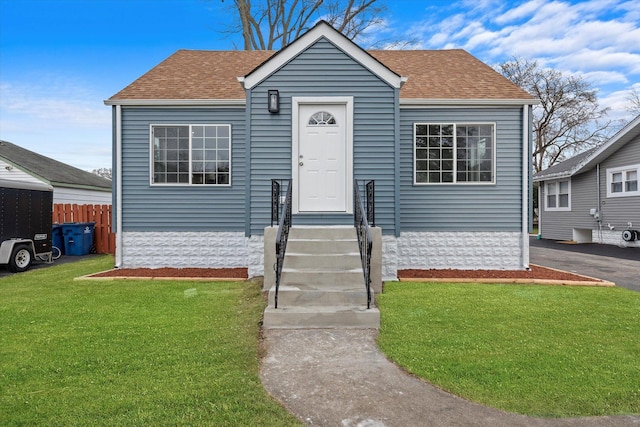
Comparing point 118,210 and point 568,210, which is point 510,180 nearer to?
point 118,210

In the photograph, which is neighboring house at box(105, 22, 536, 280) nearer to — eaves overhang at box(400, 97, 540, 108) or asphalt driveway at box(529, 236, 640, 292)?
eaves overhang at box(400, 97, 540, 108)

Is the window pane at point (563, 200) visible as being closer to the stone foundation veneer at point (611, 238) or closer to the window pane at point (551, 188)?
the window pane at point (551, 188)

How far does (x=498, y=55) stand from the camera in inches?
1085

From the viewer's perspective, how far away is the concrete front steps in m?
4.46

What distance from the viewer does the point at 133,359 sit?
11.0 feet

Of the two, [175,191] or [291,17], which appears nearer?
[175,191]

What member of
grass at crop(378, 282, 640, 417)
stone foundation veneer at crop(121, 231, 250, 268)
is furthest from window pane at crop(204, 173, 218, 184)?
grass at crop(378, 282, 640, 417)

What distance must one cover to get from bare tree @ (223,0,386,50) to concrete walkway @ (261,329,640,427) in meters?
16.7

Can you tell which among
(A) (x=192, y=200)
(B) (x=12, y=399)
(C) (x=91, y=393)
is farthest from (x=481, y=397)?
(A) (x=192, y=200)

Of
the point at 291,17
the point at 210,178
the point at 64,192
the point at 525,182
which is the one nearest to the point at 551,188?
the point at 525,182

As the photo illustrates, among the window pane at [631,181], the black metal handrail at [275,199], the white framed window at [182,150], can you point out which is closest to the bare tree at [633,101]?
the window pane at [631,181]

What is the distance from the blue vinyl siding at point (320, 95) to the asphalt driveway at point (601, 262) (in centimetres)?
523

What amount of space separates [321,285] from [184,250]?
4.53 meters

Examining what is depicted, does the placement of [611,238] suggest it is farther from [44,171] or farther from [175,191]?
[44,171]
